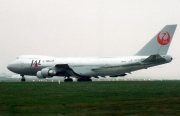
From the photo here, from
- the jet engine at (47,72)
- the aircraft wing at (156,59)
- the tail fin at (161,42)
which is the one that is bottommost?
the jet engine at (47,72)

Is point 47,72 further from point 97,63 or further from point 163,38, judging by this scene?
point 163,38

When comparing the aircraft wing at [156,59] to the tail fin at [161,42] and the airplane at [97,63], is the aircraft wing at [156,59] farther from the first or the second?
the tail fin at [161,42]

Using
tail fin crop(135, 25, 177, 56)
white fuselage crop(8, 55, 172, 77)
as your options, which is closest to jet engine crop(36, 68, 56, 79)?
white fuselage crop(8, 55, 172, 77)

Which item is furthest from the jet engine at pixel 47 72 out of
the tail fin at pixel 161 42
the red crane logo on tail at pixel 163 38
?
the red crane logo on tail at pixel 163 38

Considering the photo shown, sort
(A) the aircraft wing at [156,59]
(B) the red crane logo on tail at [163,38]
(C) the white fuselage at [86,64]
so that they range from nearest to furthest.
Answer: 1. (A) the aircraft wing at [156,59]
2. (B) the red crane logo on tail at [163,38]
3. (C) the white fuselage at [86,64]

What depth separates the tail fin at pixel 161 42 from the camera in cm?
5519

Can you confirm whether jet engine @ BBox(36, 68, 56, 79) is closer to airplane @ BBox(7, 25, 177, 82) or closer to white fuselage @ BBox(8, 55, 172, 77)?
airplane @ BBox(7, 25, 177, 82)

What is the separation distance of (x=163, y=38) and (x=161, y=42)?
70 centimetres

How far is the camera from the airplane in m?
55.1

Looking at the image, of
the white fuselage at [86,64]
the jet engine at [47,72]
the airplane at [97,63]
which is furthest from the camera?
the jet engine at [47,72]

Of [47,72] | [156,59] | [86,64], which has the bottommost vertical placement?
[47,72]

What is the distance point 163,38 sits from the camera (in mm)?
55812

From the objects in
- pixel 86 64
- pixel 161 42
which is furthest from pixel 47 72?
pixel 161 42

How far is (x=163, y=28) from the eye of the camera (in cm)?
5562
